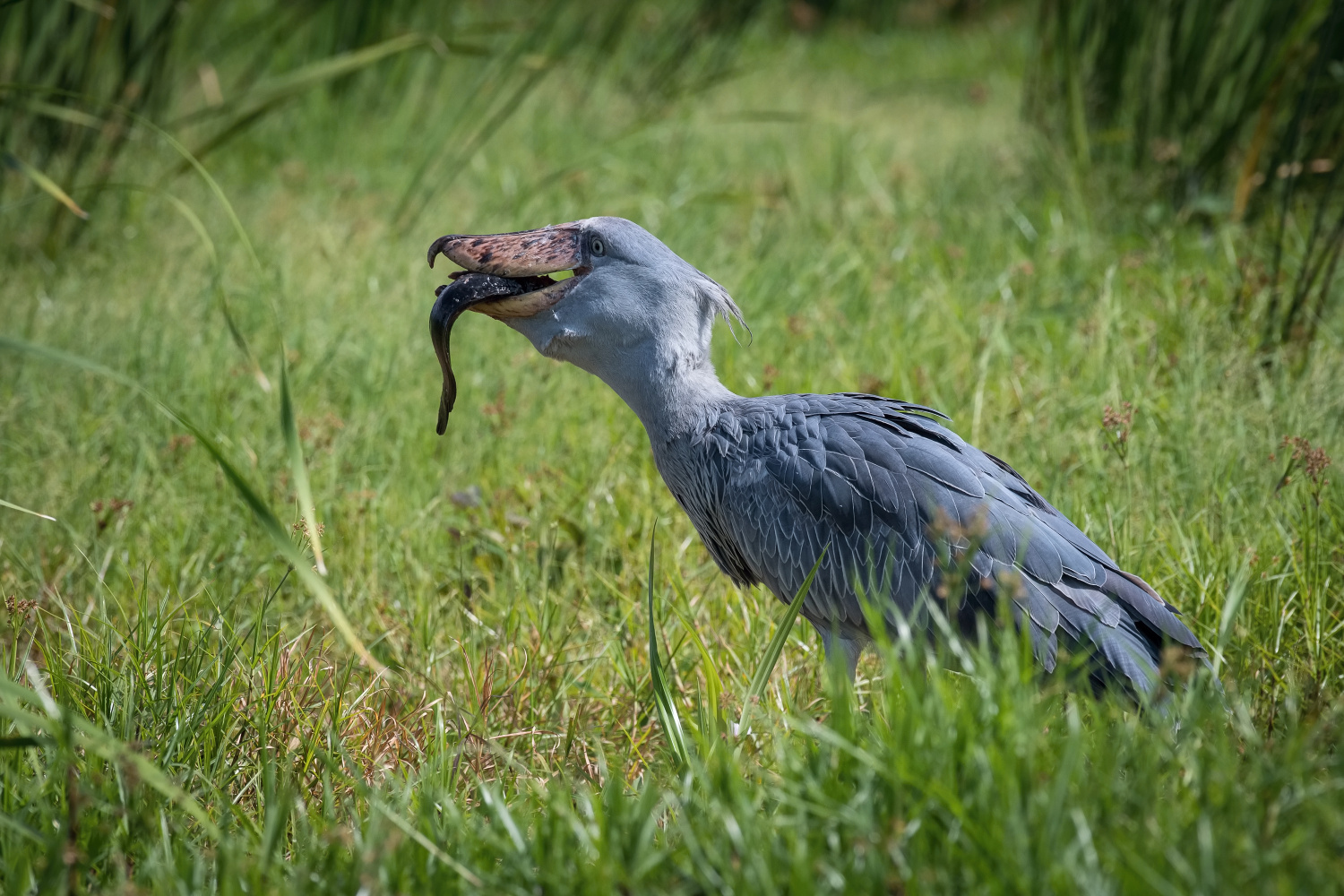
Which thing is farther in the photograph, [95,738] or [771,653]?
[771,653]

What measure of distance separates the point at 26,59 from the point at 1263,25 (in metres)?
5.00

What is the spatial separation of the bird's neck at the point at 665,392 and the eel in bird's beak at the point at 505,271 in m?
0.24

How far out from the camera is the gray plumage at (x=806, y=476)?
2.36 metres

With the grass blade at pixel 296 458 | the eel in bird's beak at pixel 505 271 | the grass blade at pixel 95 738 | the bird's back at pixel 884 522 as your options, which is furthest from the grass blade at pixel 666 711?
the eel in bird's beak at pixel 505 271

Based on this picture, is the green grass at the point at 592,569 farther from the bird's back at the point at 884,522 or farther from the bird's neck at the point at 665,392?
the bird's neck at the point at 665,392

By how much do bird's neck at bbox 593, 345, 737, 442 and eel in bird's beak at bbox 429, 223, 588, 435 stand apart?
0.24m

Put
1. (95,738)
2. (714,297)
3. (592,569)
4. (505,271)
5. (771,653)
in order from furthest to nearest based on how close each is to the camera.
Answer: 1. (592,569)
2. (714,297)
3. (505,271)
4. (771,653)
5. (95,738)

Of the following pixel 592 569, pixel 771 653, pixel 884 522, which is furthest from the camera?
pixel 592 569

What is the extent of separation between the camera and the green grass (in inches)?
65.5

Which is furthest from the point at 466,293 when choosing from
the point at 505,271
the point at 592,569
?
the point at 592,569

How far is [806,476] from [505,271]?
2.66ft

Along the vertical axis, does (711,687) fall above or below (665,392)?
below

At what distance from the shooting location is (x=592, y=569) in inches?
122

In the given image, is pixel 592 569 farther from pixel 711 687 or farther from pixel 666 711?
pixel 666 711
